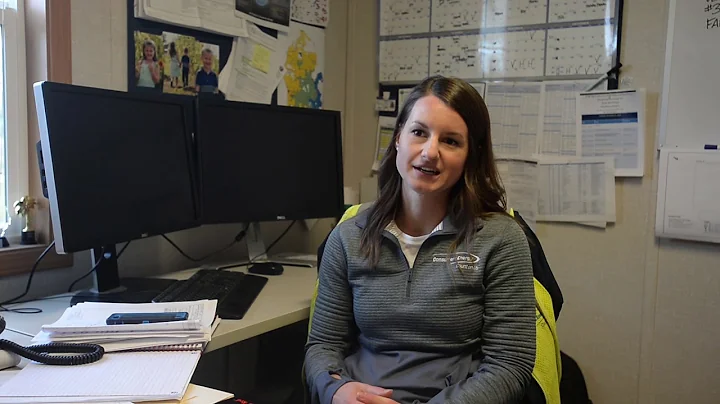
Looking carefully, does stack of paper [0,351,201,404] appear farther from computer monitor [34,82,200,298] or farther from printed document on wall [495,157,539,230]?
printed document on wall [495,157,539,230]

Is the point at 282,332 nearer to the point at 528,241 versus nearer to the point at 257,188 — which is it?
the point at 257,188

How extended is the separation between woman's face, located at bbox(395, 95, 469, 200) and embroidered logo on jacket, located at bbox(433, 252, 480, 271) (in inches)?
5.8

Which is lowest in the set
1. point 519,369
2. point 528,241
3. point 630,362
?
point 630,362

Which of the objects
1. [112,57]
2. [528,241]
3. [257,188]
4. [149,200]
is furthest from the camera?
[257,188]

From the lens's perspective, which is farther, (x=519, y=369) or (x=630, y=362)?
(x=630, y=362)

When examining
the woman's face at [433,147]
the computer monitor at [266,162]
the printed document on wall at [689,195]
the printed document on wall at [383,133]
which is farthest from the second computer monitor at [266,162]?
the printed document on wall at [689,195]

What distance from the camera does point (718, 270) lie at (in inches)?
77.9

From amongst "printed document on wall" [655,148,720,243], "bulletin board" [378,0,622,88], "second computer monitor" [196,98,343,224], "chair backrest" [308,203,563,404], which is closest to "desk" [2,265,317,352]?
"second computer monitor" [196,98,343,224]

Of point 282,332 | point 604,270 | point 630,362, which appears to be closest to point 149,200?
point 282,332

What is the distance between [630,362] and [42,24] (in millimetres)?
2132

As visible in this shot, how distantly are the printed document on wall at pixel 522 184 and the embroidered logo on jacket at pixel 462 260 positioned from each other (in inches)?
40.6

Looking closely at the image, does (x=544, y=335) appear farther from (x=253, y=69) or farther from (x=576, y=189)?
(x=253, y=69)

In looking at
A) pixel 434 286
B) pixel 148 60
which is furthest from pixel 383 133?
pixel 434 286

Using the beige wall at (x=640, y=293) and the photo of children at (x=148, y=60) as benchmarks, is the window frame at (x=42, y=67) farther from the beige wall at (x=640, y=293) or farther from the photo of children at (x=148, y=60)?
the beige wall at (x=640, y=293)
